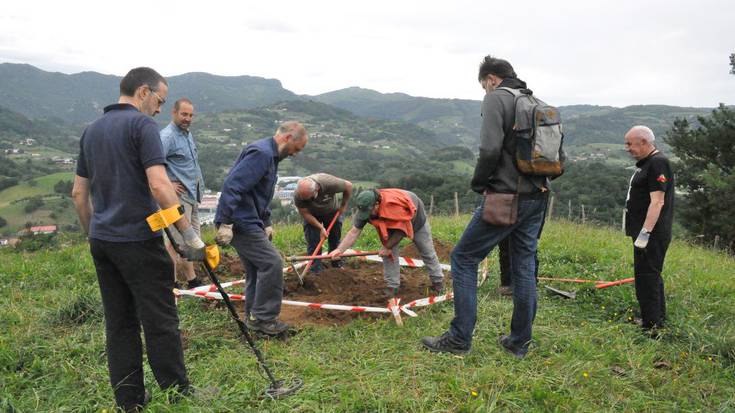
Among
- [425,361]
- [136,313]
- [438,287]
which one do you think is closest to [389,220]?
[438,287]

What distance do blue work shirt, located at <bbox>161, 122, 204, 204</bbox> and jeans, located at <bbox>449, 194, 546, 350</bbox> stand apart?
3.40 meters

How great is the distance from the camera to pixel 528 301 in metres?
3.53

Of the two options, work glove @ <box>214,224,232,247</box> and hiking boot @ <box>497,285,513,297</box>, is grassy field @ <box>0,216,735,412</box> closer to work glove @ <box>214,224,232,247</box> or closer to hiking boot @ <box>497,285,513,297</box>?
hiking boot @ <box>497,285,513,297</box>

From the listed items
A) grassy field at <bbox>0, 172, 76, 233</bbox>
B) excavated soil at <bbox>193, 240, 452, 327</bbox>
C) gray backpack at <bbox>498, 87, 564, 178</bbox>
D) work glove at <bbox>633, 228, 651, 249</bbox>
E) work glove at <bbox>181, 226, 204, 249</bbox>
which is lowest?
grassy field at <bbox>0, 172, 76, 233</bbox>

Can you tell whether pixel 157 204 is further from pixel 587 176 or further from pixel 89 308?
pixel 587 176

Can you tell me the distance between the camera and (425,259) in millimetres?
5527

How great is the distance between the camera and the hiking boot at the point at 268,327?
4.26m

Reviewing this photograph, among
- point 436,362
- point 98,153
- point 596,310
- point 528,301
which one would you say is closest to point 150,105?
point 98,153

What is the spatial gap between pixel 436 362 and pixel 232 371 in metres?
1.48

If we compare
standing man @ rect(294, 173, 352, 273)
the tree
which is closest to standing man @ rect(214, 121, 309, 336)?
standing man @ rect(294, 173, 352, 273)

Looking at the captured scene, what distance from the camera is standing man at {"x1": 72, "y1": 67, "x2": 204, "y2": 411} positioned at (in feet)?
8.72

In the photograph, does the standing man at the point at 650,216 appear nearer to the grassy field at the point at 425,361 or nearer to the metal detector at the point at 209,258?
the grassy field at the point at 425,361

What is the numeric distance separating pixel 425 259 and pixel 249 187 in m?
2.36

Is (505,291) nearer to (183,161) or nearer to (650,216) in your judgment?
(650,216)
